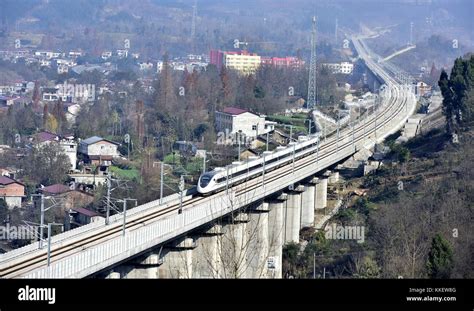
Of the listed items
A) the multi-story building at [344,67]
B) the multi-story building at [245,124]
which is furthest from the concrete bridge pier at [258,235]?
the multi-story building at [344,67]

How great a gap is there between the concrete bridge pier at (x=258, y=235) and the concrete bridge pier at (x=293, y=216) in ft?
3.37

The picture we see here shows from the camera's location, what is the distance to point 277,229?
24922mm

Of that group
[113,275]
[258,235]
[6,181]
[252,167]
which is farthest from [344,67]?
[113,275]

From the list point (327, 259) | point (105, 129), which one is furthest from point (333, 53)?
point (327, 259)

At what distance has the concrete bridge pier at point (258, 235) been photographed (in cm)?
2161

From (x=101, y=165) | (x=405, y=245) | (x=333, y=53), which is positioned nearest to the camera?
(x=405, y=245)

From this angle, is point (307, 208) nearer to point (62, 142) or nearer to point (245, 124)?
point (62, 142)

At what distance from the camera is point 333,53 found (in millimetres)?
90500

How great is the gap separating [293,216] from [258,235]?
312 centimetres

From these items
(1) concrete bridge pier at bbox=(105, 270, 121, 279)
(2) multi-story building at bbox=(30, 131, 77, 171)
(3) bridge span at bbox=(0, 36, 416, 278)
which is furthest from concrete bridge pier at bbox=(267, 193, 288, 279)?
(2) multi-story building at bbox=(30, 131, 77, 171)

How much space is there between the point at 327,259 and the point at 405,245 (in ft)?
9.58

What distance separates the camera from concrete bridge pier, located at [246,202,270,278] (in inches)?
851

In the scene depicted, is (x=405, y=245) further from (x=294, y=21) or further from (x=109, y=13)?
(x=109, y=13)

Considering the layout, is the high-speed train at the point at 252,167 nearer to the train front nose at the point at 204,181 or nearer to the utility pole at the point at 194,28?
the train front nose at the point at 204,181
